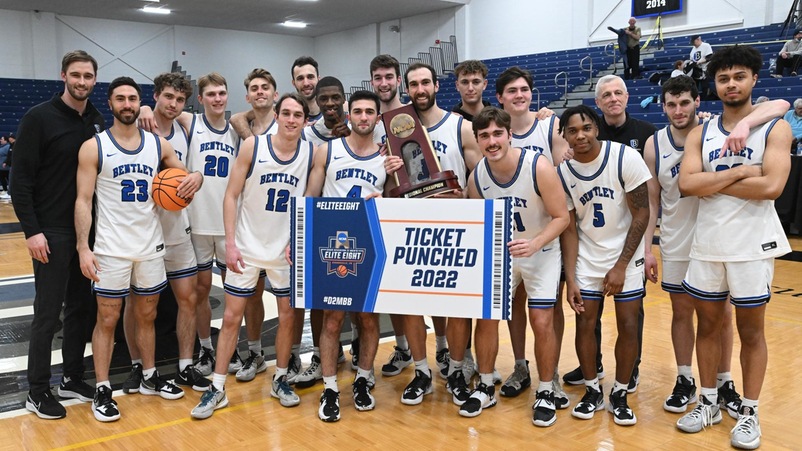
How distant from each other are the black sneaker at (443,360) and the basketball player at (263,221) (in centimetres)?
101

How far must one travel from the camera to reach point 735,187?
11.0 feet

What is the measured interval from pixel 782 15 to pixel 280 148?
1587 centimetres

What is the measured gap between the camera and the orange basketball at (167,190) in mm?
4004

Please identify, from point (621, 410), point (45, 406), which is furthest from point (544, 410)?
point (45, 406)

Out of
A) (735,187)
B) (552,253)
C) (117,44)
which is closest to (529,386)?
(552,253)

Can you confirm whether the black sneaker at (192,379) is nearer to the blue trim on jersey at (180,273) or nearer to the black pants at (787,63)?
the blue trim on jersey at (180,273)

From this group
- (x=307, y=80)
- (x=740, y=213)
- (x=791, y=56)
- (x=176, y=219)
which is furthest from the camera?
(x=791, y=56)

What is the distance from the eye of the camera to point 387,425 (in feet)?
12.4

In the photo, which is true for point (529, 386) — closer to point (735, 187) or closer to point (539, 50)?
point (735, 187)

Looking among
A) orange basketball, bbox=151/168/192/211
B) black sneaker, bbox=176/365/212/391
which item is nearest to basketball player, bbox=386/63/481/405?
black sneaker, bbox=176/365/212/391

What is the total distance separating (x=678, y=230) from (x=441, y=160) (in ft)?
4.65

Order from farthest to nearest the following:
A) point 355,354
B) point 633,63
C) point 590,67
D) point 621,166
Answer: point 590,67 < point 633,63 < point 355,354 < point 621,166

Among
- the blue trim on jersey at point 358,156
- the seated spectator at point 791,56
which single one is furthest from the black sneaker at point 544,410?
the seated spectator at point 791,56

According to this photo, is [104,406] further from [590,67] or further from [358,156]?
[590,67]
